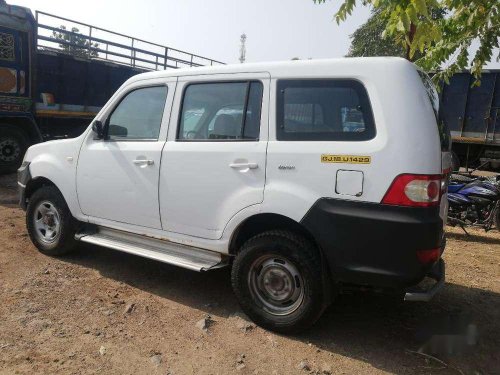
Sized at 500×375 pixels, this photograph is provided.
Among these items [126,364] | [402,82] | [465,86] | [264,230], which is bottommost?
[126,364]

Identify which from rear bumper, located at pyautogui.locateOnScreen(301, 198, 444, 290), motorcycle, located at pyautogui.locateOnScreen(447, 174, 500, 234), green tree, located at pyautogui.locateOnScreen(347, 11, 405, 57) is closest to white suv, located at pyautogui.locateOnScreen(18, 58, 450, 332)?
rear bumper, located at pyautogui.locateOnScreen(301, 198, 444, 290)

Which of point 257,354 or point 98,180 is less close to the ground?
point 98,180

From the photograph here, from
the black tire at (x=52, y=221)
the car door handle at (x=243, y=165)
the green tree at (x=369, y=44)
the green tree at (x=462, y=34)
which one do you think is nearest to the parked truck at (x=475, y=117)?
the green tree at (x=462, y=34)

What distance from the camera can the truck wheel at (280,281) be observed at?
10.2ft

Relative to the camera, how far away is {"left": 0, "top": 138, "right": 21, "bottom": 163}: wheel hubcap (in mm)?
8641

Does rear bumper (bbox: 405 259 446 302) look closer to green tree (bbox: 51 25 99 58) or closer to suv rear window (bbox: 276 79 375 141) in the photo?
suv rear window (bbox: 276 79 375 141)

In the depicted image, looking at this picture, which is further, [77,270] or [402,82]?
[77,270]

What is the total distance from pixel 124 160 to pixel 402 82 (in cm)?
237

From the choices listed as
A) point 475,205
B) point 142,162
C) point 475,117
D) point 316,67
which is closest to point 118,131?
point 142,162

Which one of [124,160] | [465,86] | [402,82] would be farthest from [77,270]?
[465,86]

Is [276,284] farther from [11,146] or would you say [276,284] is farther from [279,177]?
[11,146]

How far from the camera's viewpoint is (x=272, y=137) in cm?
322

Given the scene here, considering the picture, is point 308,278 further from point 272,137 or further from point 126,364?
point 126,364

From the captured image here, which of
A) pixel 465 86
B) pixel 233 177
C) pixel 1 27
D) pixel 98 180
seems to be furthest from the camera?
pixel 465 86
